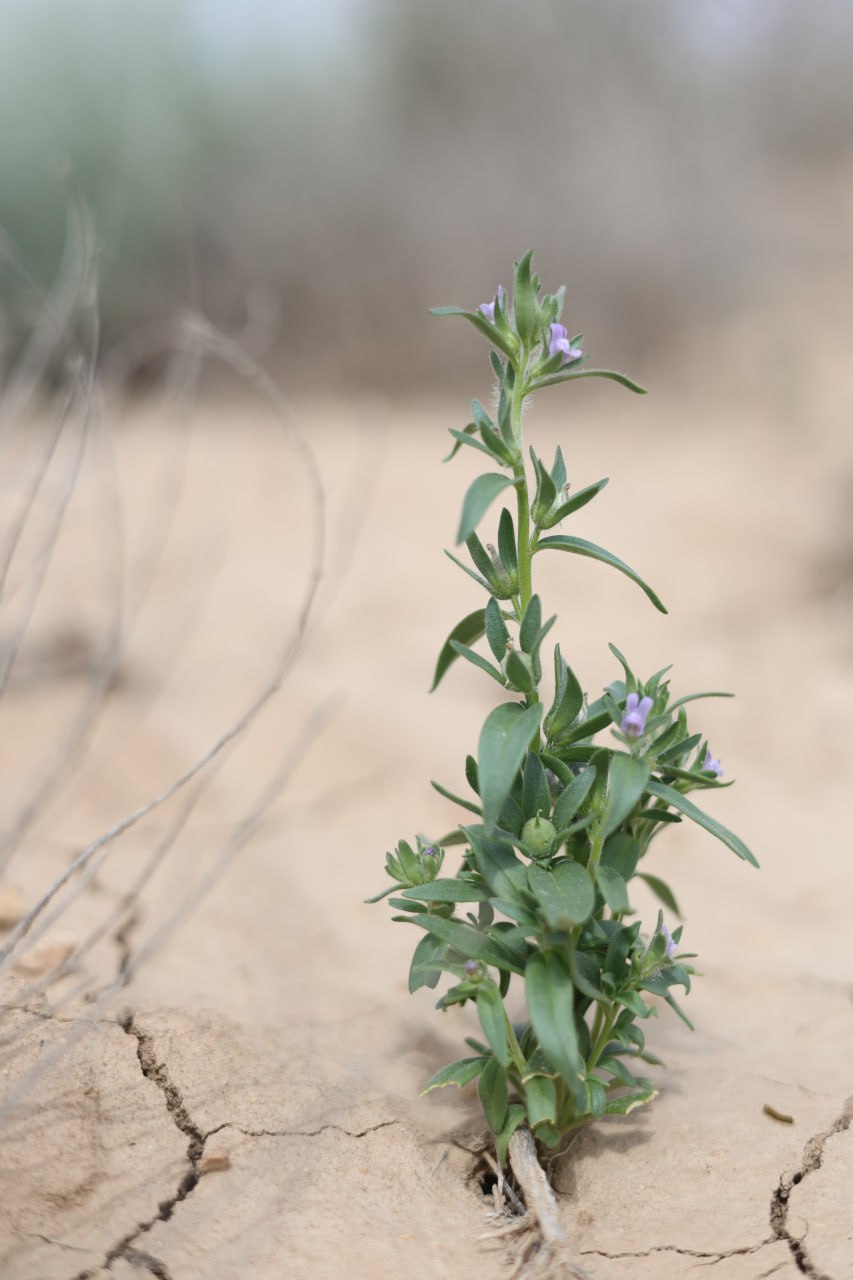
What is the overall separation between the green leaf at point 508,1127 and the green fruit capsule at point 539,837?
377 millimetres

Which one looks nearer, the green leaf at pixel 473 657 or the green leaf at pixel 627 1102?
the green leaf at pixel 473 657

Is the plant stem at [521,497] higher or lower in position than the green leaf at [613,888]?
higher

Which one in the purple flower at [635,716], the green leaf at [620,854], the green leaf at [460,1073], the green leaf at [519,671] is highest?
the green leaf at [519,671]

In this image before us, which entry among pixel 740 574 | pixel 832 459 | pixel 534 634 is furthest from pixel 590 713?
pixel 832 459

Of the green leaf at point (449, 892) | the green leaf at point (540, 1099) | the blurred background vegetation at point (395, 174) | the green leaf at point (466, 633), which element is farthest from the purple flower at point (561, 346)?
the blurred background vegetation at point (395, 174)

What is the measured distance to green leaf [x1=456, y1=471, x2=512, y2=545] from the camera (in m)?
1.11

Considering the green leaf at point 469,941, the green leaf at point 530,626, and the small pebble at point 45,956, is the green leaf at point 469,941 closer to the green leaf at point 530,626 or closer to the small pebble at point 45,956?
the green leaf at point 530,626

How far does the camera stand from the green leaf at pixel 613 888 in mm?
1254

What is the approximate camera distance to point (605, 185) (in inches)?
271

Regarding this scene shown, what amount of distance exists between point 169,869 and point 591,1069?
123 cm

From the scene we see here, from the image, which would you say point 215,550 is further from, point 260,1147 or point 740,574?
point 260,1147

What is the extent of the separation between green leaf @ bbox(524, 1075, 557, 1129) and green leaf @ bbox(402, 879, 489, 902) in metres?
0.26

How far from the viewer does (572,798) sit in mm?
1356

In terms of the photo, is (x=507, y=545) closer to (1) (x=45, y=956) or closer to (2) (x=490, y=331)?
(2) (x=490, y=331)
